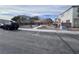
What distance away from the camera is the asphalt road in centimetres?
325

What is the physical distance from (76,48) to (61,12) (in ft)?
1.95

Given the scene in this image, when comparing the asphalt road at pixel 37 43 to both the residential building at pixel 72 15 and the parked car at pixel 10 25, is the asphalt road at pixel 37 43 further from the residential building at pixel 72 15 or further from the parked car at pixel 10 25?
the residential building at pixel 72 15

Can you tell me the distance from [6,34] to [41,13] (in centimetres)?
63

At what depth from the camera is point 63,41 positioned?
330 cm

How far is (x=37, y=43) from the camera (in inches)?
129

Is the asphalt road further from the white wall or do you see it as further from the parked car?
the white wall

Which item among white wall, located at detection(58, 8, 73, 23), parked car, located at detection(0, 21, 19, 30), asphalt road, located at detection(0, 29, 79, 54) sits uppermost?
white wall, located at detection(58, 8, 73, 23)

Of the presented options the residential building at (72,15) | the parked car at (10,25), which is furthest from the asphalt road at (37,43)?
the residential building at (72,15)

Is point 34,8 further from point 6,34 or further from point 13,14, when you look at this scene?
point 6,34

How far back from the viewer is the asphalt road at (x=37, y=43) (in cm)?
325

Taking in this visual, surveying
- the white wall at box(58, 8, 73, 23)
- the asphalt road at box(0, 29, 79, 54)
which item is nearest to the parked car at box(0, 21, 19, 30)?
the asphalt road at box(0, 29, 79, 54)
